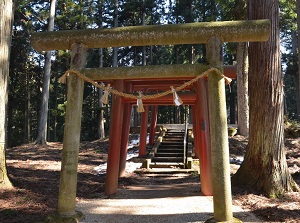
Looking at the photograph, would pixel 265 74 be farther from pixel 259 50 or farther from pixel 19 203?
pixel 19 203

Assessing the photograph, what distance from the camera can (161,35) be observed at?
4262 mm

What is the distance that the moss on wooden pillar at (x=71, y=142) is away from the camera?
418 cm

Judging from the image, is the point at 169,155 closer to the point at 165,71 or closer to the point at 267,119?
the point at 267,119

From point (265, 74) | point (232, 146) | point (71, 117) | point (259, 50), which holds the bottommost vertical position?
point (232, 146)

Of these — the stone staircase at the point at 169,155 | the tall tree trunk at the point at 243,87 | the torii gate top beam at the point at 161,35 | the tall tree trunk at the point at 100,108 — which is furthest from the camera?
the tall tree trunk at the point at 100,108

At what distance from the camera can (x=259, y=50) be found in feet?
19.1

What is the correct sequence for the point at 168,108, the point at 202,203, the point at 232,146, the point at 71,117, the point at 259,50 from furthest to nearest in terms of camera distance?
1. the point at 168,108
2. the point at 232,146
3. the point at 259,50
4. the point at 202,203
5. the point at 71,117

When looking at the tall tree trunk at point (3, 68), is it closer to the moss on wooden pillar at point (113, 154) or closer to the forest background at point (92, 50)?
the moss on wooden pillar at point (113, 154)

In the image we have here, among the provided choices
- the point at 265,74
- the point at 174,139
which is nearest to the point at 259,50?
the point at 265,74

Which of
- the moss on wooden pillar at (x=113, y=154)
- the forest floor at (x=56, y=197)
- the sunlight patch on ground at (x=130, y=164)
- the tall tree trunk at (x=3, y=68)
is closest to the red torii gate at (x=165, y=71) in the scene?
the forest floor at (x=56, y=197)

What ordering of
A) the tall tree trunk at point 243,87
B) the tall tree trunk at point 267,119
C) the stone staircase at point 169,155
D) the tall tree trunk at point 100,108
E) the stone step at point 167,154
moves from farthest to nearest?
1. the tall tree trunk at point 100,108
2. the tall tree trunk at point 243,87
3. the stone step at point 167,154
4. the stone staircase at point 169,155
5. the tall tree trunk at point 267,119

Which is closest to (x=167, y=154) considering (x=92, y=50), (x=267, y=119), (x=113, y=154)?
(x=113, y=154)

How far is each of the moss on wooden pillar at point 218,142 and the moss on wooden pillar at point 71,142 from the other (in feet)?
6.79

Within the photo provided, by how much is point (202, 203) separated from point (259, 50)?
3388 millimetres
